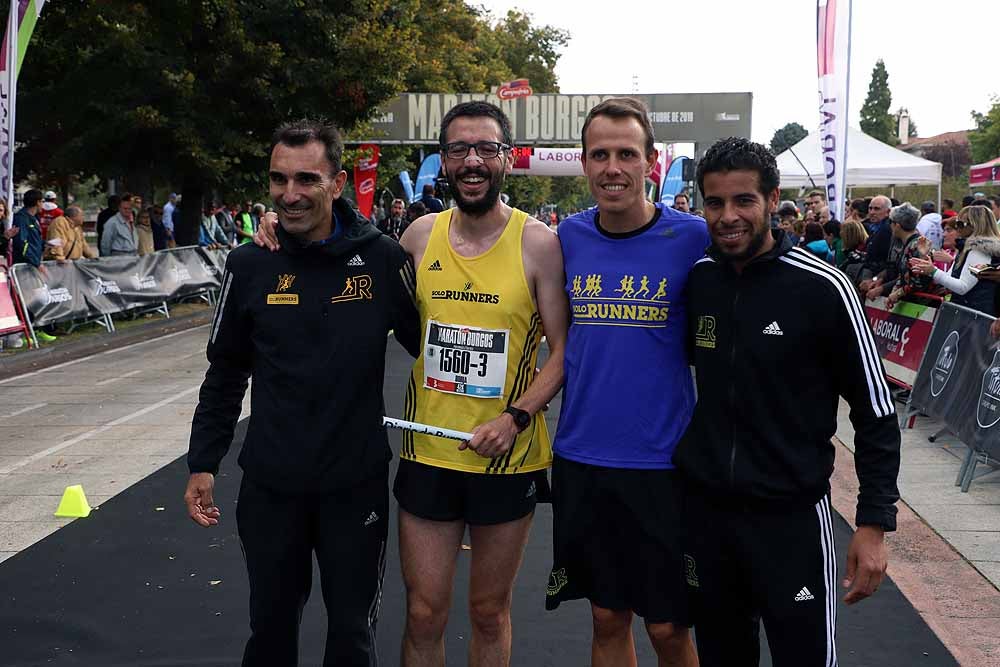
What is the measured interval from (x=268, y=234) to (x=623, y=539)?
148 cm

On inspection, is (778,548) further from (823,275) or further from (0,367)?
(0,367)

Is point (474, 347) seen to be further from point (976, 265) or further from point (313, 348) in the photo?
point (976, 265)

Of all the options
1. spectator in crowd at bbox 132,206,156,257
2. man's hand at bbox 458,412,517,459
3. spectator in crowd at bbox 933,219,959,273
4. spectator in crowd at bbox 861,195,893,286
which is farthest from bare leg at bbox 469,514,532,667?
spectator in crowd at bbox 132,206,156,257

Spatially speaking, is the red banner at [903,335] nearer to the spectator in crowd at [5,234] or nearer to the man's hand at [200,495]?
the man's hand at [200,495]

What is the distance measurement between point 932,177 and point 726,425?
22.2 meters

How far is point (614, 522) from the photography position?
126 inches

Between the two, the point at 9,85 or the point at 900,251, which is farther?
the point at 9,85

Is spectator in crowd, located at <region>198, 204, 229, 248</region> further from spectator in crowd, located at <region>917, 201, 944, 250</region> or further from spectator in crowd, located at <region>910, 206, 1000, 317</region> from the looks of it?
spectator in crowd, located at <region>910, 206, 1000, 317</region>

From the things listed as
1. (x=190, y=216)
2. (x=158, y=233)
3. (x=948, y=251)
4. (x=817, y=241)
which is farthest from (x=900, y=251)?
(x=190, y=216)

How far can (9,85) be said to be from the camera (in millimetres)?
12570

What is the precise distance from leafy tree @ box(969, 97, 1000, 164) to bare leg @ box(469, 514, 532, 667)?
223 ft

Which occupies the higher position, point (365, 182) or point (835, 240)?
point (365, 182)

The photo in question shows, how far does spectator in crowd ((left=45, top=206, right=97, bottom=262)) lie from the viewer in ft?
46.2

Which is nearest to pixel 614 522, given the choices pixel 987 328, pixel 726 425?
pixel 726 425
